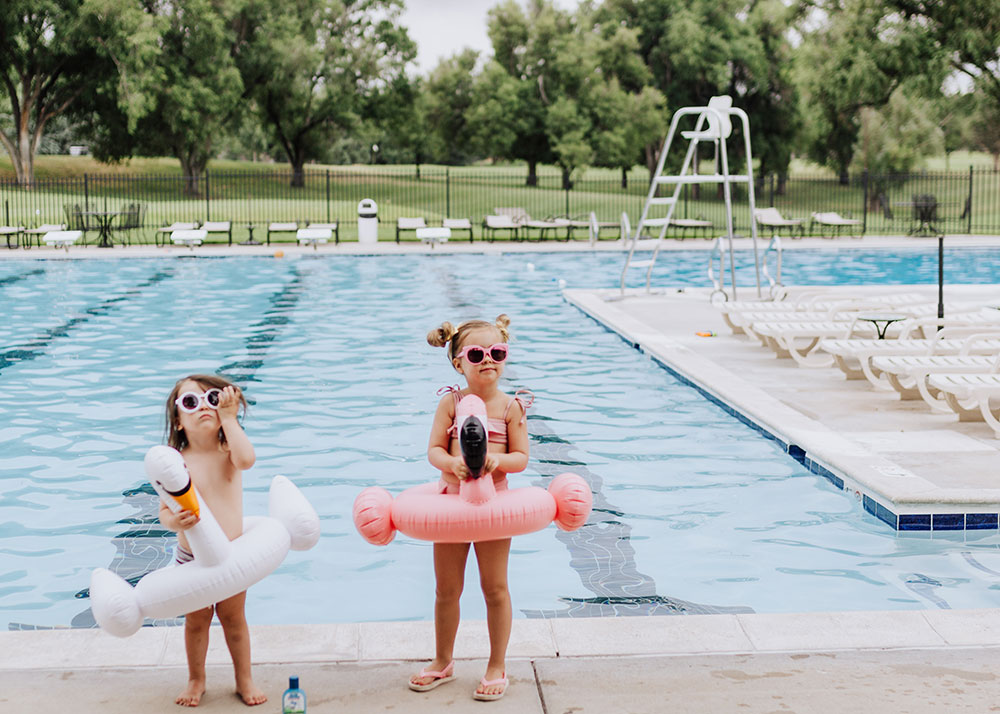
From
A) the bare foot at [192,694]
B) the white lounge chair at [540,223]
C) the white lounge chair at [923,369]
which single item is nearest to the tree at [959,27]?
the white lounge chair at [540,223]

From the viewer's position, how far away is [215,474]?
3.61 m

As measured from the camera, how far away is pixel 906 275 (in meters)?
21.2

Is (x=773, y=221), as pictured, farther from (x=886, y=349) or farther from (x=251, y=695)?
(x=251, y=695)

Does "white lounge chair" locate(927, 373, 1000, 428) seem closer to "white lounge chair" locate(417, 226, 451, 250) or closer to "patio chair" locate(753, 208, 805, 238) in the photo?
"white lounge chair" locate(417, 226, 451, 250)

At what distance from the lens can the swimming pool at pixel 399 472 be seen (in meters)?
5.43

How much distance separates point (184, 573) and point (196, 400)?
53cm

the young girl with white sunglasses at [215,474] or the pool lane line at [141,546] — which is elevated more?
the young girl with white sunglasses at [215,474]

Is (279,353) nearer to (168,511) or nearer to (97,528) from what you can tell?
(97,528)

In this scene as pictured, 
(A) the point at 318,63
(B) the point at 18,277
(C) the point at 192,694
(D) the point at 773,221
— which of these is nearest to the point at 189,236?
(B) the point at 18,277

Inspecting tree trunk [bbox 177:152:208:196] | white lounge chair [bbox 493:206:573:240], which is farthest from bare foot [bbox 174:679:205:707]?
tree trunk [bbox 177:152:208:196]

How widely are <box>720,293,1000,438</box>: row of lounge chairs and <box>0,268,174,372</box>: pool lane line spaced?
755cm

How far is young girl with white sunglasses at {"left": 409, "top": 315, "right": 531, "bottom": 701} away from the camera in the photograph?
12.0 ft

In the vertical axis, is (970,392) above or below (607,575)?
above

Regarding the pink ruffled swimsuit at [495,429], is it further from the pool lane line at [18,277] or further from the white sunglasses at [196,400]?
the pool lane line at [18,277]
